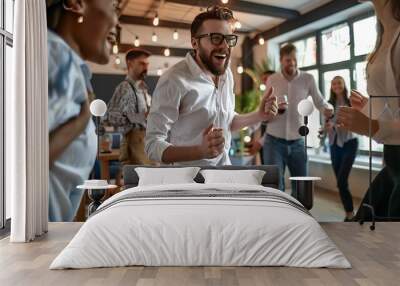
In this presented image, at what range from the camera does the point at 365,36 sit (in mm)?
5191

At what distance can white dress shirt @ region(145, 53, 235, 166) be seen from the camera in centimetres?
491

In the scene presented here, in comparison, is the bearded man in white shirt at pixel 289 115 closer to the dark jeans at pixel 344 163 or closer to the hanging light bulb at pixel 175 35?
the dark jeans at pixel 344 163

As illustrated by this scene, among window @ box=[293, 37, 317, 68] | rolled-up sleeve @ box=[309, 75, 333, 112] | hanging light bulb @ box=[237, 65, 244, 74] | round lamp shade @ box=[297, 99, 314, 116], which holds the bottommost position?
round lamp shade @ box=[297, 99, 314, 116]

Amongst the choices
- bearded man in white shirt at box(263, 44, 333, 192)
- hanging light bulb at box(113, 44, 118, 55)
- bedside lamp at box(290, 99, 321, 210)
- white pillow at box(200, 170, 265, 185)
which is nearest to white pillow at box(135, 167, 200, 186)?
white pillow at box(200, 170, 265, 185)

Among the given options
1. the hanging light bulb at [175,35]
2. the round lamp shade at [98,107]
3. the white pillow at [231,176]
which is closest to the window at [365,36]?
the white pillow at [231,176]

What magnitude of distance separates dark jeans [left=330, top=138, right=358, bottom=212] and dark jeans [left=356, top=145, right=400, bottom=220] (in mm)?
252

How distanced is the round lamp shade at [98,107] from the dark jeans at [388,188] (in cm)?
292

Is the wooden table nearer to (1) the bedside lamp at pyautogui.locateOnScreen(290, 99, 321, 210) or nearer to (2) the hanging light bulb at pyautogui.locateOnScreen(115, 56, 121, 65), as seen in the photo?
(2) the hanging light bulb at pyautogui.locateOnScreen(115, 56, 121, 65)

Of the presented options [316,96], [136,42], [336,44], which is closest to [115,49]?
[136,42]

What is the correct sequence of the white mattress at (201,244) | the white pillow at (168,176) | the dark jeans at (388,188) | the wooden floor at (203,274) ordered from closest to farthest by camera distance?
the wooden floor at (203,274), the white mattress at (201,244), the white pillow at (168,176), the dark jeans at (388,188)

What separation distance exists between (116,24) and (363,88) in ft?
8.83

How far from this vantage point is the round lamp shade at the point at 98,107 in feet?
16.8

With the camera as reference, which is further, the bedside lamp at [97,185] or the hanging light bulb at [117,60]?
the hanging light bulb at [117,60]

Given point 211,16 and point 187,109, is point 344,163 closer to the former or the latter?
point 187,109
